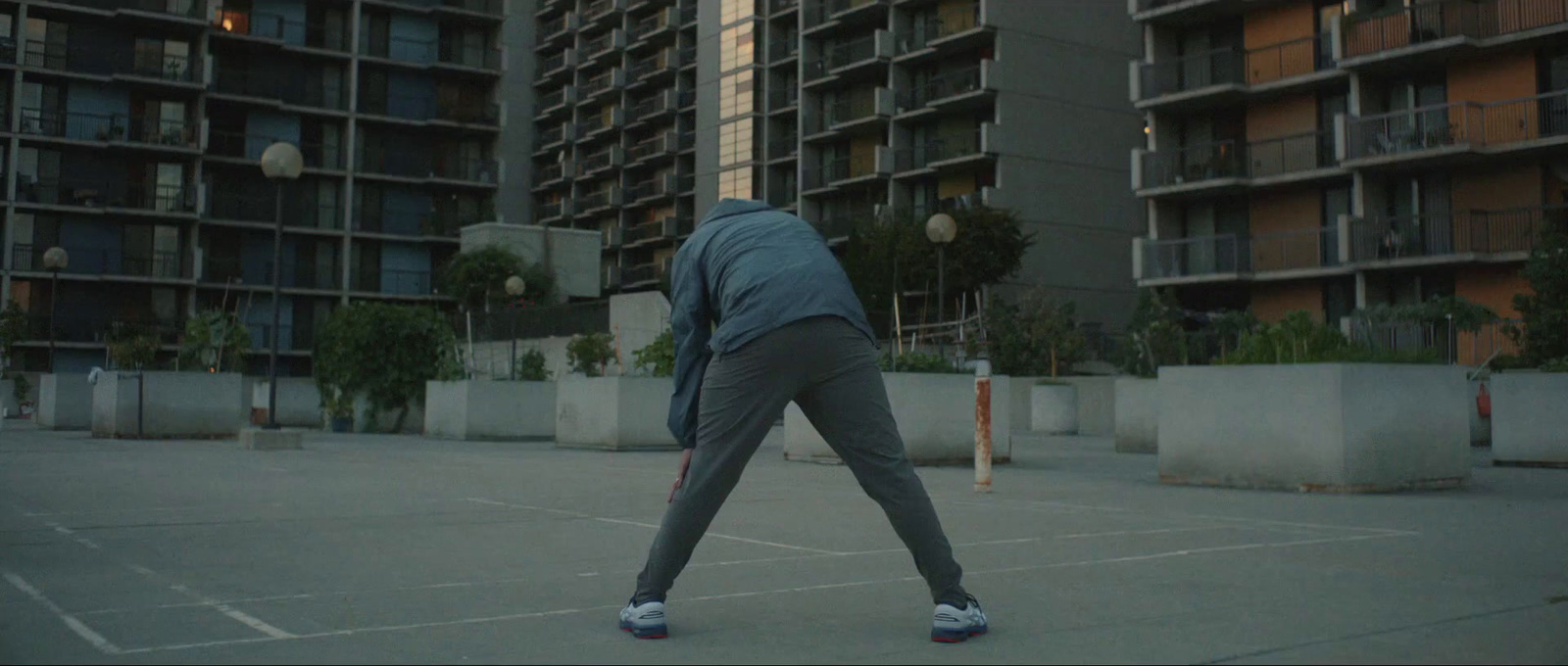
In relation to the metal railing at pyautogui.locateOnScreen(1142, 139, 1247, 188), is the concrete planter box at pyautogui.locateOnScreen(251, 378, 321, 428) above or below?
below

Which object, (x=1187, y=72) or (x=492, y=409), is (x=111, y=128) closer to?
(x=492, y=409)

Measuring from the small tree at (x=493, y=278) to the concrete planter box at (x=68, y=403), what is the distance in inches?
1120

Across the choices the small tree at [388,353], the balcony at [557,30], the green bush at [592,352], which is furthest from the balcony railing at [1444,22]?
the balcony at [557,30]

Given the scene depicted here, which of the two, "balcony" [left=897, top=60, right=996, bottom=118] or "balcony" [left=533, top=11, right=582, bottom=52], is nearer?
"balcony" [left=897, top=60, right=996, bottom=118]

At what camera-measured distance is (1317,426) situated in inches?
489

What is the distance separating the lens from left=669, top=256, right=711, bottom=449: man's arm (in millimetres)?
5070

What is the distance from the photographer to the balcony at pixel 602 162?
8094 cm


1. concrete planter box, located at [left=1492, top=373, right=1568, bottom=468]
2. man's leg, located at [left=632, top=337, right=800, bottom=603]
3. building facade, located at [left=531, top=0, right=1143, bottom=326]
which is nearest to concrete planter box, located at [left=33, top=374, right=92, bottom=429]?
building facade, located at [left=531, top=0, right=1143, bottom=326]

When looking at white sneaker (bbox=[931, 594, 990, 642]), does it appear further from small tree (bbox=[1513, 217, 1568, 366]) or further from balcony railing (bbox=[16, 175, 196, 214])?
balcony railing (bbox=[16, 175, 196, 214])

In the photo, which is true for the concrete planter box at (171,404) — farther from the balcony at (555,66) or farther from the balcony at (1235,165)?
the balcony at (555,66)

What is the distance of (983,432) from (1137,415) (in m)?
9.73

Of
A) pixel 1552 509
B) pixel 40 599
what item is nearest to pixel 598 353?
pixel 1552 509

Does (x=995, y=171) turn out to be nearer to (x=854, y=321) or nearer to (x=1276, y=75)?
(x=1276, y=75)

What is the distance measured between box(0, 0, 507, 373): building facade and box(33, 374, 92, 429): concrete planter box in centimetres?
2706
